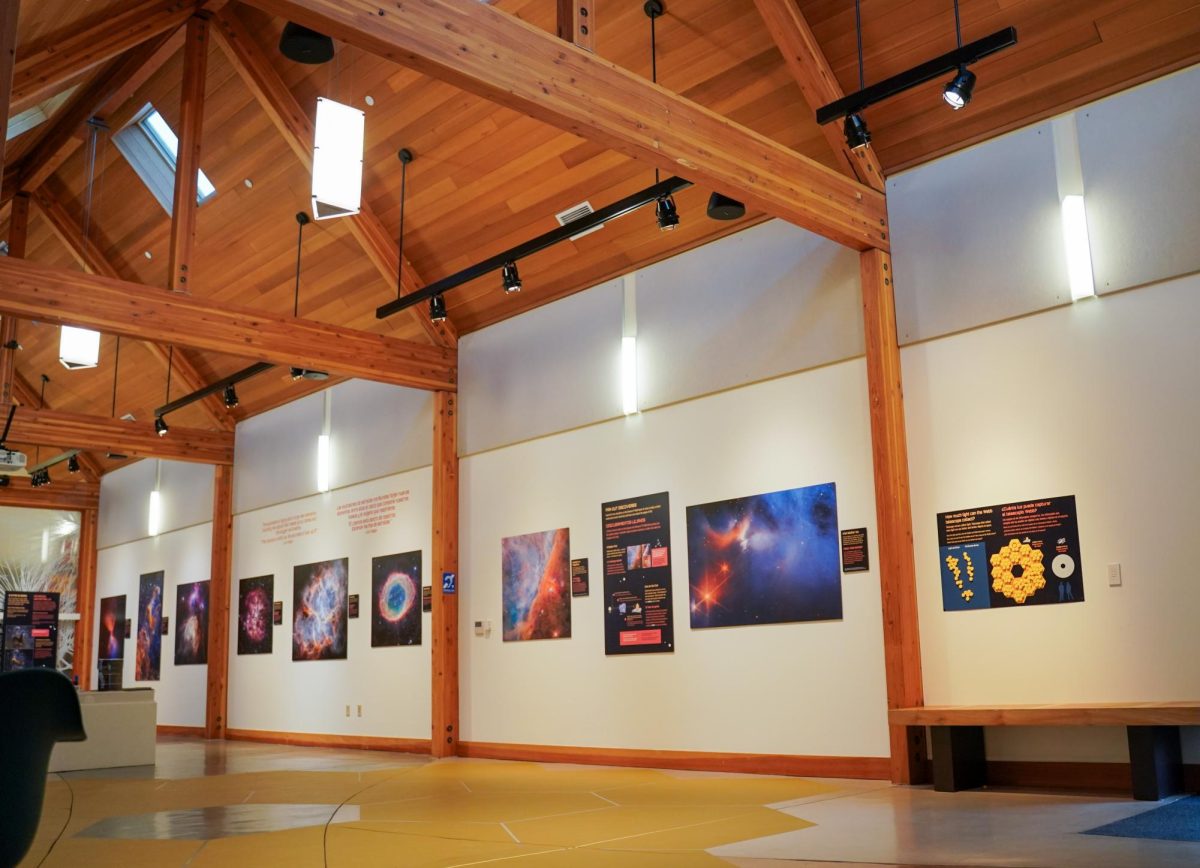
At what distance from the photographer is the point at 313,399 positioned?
13312 mm

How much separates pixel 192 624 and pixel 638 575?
8750 millimetres

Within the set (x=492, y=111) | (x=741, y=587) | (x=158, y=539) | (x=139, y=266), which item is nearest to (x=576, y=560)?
(x=741, y=587)

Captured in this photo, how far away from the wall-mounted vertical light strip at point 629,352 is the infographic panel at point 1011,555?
3.05 m

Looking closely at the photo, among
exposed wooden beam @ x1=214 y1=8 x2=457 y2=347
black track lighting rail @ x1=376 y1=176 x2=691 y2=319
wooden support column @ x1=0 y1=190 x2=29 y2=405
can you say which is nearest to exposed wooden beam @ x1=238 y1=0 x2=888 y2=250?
black track lighting rail @ x1=376 y1=176 x2=691 y2=319

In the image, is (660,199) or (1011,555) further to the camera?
(660,199)

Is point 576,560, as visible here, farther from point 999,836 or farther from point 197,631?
point 197,631

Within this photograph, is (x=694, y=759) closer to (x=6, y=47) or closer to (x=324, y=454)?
(x=324, y=454)

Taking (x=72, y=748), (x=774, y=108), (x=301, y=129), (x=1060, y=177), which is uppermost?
(x=301, y=129)

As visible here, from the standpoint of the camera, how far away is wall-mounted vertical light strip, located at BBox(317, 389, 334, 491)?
12844 millimetres

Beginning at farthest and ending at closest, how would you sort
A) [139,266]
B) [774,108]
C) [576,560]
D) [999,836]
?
[139,266], [576,560], [774,108], [999,836]

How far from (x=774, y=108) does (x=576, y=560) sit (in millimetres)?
4218

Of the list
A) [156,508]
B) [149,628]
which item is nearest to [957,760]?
[149,628]

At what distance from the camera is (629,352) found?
9344 millimetres

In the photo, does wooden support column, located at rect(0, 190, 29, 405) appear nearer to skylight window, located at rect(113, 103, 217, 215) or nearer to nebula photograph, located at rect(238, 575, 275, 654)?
skylight window, located at rect(113, 103, 217, 215)
